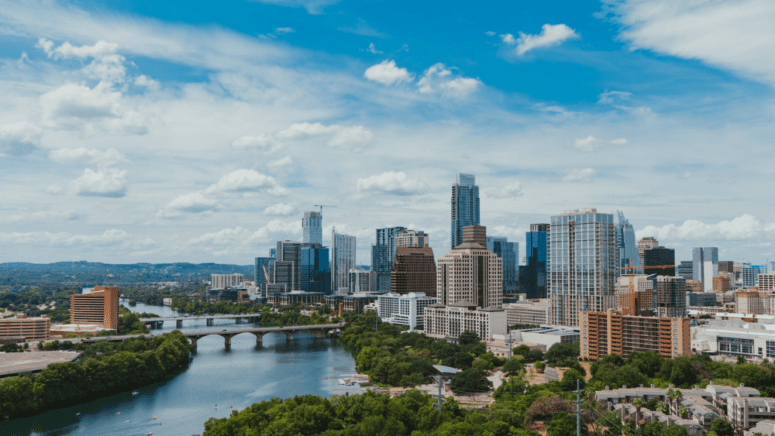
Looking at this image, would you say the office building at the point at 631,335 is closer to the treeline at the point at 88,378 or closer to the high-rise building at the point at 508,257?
the treeline at the point at 88,378

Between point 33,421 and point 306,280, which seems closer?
point 33,421

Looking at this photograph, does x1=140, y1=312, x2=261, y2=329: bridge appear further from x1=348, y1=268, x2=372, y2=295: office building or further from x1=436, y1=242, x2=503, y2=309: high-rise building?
x1=436, y1=242, x2=503, y2=309: high-rise building

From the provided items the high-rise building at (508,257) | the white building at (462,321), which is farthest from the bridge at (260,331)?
the high-rise building at (508,257)

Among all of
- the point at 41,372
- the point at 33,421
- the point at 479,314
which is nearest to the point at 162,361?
the point at 41,372

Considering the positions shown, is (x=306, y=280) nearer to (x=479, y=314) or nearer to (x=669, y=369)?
(x=479, y=314)

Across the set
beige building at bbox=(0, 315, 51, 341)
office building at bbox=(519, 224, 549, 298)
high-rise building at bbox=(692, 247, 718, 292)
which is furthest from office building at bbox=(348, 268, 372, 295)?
beige building at bbox=(0, 315, 51, 341)

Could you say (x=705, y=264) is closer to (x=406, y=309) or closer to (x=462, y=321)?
(x=406, y=309)
